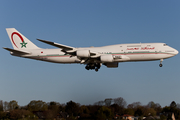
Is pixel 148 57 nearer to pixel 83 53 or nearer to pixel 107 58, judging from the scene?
pixel 107 58

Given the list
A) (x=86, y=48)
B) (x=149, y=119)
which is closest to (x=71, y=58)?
(x=86, y=48)

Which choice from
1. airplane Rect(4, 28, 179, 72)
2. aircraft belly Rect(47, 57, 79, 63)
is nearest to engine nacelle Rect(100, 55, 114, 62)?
airplane Rect(4, 28, 179, 72)

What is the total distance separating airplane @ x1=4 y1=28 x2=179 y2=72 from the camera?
45375 mm

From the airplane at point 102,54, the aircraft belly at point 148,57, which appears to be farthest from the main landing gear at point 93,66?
the aircraft belly at point 148,57

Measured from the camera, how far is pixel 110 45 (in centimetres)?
4856

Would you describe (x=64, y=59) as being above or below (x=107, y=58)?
above

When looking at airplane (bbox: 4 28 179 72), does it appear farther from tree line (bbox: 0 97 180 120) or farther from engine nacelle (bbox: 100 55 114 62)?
tree line (bbox: 0 97 180 120)

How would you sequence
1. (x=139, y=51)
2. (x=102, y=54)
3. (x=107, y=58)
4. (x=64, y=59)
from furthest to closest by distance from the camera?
(x=64, y=59)
(x=102, y=54)
(x=139, y=51)
(x=107, y=58)

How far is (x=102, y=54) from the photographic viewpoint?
46.8 metres

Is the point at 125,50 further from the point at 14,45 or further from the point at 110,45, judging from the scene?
the point at 14,45

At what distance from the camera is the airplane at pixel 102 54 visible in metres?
45.4

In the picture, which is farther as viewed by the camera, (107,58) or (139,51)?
(139,51)

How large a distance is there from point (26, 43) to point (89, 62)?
1513 centimetres

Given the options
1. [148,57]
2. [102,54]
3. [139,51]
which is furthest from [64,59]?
[148,57]
